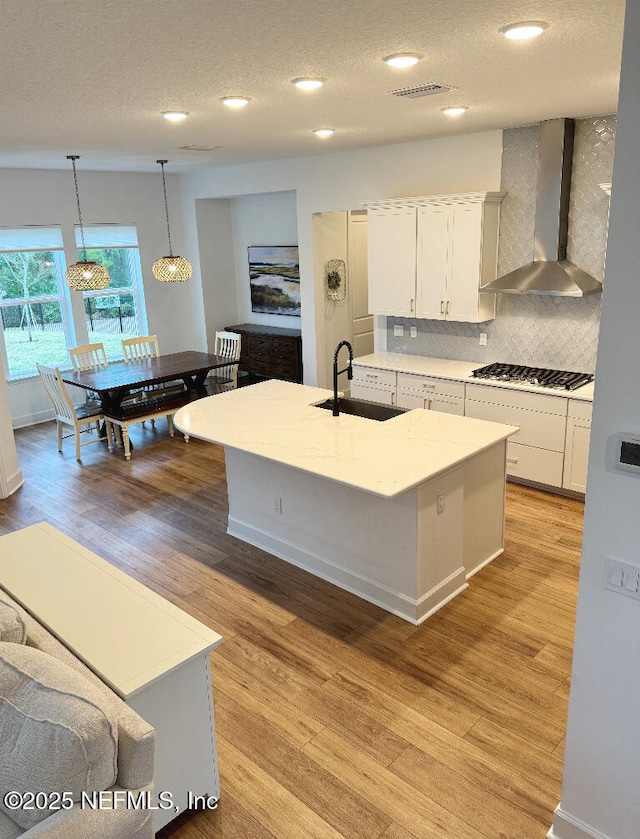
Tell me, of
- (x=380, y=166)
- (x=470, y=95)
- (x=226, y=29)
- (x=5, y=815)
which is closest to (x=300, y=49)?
(x=226, y=29)

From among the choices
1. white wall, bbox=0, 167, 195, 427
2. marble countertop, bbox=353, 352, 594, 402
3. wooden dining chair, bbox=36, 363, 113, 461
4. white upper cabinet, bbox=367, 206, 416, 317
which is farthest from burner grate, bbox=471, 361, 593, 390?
white wall, bbox=0, 167, 195, 427

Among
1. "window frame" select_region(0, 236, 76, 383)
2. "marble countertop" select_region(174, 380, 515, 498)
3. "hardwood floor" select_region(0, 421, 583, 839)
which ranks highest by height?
"window frame" select_region(0, 236, 76, 383)

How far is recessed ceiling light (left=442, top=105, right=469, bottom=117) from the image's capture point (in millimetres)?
3935

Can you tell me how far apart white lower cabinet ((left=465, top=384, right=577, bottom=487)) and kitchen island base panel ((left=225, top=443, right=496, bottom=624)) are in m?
1.08

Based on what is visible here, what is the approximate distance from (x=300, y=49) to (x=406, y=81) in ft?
2.81

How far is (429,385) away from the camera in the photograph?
548 cm

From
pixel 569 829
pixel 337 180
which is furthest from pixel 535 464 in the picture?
pixel 337 180

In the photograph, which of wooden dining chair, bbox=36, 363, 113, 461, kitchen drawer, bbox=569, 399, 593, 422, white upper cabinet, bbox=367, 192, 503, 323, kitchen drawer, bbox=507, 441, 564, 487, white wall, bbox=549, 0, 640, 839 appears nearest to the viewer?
white wall, bbox=549, 0, 640, 839

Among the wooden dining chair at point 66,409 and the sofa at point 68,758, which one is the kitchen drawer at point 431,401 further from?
the sofa at point 68,758

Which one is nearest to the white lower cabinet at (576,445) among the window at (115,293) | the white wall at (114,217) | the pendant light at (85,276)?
the pendant light at (85,276)

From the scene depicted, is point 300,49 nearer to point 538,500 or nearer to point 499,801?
point 499,801

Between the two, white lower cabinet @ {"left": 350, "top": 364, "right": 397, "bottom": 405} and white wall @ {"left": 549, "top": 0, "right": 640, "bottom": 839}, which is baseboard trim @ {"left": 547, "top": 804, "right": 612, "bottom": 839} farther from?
white lower cabinet @ {"left": 350, "top": 364, "right": 397, "bottom": 405}

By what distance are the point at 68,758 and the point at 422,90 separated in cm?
343

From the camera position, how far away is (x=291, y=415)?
4082 millimetres
